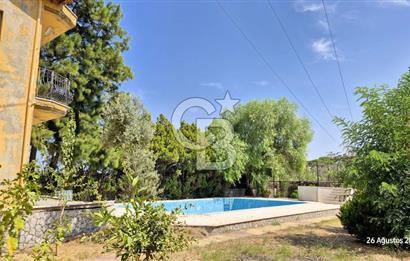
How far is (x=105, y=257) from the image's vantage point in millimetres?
7473

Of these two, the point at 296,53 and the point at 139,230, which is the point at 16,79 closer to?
the point at 139,230

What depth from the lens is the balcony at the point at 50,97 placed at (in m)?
9.58

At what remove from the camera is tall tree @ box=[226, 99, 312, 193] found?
1019 inches

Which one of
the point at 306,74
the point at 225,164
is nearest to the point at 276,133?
the point at 225,164

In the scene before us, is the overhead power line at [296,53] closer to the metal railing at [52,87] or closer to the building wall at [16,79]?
the building wall at [16,79]

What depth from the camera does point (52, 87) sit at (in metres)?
11.1

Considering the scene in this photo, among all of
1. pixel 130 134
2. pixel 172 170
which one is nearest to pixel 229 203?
pixel 172 170

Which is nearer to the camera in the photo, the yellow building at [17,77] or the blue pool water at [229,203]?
the yellow building at [17,77]

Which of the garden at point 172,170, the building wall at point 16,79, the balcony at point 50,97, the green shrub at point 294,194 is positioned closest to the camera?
the garden at point 172,170

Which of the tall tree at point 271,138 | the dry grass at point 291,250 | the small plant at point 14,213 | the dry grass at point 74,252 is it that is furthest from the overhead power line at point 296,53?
the small plant at point 14,213

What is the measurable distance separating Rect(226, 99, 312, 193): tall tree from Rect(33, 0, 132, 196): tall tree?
1139 cm

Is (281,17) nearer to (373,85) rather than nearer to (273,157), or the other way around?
(373,85)

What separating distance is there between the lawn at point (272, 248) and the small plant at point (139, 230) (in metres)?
2.32

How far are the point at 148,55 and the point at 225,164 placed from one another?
1036cm
